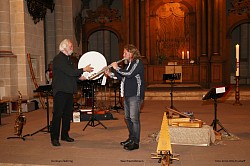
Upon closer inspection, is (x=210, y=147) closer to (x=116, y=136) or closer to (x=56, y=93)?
(x=116, y=136)

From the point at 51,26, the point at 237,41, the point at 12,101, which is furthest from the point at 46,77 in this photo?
the point at 237,41

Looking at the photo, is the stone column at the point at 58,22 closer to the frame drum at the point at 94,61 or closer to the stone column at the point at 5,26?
the stone column at the point at 5,26

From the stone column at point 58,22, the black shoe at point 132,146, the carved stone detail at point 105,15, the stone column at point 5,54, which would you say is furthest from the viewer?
the carved stone detail at point 105,15

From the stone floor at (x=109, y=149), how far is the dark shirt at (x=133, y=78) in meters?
0.99

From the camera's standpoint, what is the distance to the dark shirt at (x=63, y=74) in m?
6.02

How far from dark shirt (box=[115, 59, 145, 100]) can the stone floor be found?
99 centimetres

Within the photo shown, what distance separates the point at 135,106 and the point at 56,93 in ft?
5.11

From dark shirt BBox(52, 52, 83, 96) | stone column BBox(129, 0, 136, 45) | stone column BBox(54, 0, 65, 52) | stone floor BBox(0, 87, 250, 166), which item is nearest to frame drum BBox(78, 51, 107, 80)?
dark shirt BBox(52, 52, 83, 96)

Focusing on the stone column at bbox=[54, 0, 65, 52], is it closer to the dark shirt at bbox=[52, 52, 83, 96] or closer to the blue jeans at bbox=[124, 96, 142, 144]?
the dark shirt at bbox=[52, 52, 83, 96]

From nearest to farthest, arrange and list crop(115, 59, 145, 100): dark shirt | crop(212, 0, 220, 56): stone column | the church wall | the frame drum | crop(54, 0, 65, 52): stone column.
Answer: crop(115, 59, 145, 100): dark shirt
the frame drum
the church wall
crop(54, 0, 65, 52): stone column
crop(212, 0, 220, 56): stone column

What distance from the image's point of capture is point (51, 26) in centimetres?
1483

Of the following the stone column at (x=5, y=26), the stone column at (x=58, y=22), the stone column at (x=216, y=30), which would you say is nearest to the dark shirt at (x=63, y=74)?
the stone column at (x=5, y=26)

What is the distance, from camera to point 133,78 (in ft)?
18.4

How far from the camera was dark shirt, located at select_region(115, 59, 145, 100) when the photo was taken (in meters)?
5.52
